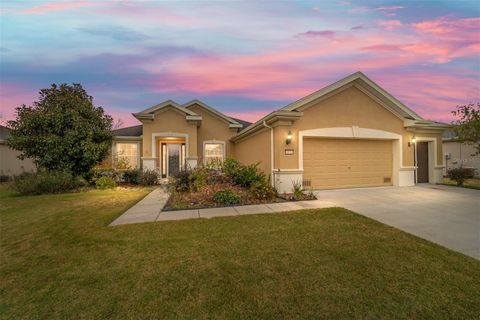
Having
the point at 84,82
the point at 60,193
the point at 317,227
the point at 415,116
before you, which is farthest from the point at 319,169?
the point at 84,82

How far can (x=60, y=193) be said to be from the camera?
32.8 ft

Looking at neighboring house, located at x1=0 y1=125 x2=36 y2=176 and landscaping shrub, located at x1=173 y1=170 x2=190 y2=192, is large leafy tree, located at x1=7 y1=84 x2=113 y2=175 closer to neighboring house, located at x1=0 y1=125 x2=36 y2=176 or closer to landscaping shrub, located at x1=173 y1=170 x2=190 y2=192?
landscaping shrub, located at x1=173 y1=170 x2=190 y2=192

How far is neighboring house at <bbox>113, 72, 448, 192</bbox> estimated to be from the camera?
9070 mm

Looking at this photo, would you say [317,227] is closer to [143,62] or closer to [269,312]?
[269,312]

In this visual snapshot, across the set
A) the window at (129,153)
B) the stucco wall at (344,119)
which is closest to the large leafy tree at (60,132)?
the window at (129,153)

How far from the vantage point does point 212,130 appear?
15.5 m

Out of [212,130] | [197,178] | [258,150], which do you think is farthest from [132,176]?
[258,150]

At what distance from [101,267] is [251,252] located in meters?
2.36

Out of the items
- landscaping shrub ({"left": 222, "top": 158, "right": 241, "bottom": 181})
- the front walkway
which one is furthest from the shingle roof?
landscaping shrub ({"left": 222, "top": 158, "right": 241, "bottom": 181})

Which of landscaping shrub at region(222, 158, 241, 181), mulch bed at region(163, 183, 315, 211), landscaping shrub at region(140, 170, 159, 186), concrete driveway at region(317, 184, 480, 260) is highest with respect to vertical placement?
landscaping shrub at region(222, 158, 241, 181)

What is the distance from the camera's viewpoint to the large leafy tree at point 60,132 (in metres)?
10.8

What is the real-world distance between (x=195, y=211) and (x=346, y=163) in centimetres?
757

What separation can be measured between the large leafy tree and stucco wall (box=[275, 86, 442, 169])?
10.0 m

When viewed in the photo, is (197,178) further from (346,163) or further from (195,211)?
(346,163)
